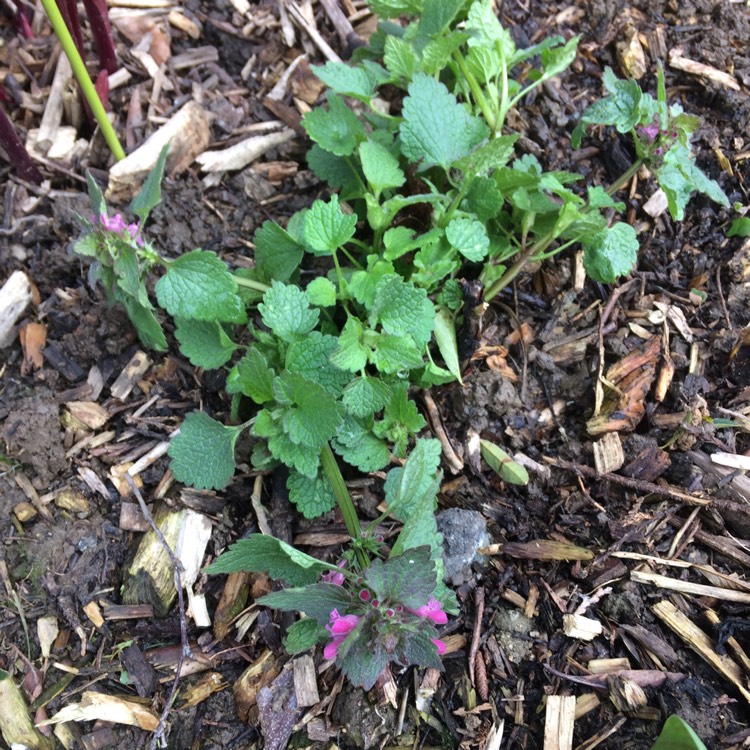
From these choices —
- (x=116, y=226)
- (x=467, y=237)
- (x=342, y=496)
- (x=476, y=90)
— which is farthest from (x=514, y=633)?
(x=476, y=90)

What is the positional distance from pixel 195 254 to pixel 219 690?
1093mm

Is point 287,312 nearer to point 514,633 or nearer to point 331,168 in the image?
point 331,168

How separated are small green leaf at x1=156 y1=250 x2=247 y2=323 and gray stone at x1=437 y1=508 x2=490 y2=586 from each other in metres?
0.79

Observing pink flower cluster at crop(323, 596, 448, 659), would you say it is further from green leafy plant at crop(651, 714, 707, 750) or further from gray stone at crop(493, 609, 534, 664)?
green leafy plant at crop(651, 714, 707, 750)

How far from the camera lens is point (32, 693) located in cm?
167

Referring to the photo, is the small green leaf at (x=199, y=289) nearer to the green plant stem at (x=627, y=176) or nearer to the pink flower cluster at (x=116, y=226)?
the pink flower cluster at (x=116, y=226)

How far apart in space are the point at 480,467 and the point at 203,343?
838mm

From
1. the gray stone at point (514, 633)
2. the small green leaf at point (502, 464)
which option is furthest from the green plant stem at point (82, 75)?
the gray stone at point (514, 633)

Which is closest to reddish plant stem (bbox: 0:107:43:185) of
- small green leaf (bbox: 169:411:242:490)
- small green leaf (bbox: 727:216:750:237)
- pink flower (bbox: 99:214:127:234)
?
pink flower (bbox: 99:214:127:234)

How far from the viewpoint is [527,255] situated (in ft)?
6.42

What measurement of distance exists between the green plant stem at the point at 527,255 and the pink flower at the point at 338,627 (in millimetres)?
1031

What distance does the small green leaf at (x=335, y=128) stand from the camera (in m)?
1.96

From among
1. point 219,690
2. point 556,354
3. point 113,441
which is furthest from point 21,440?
point 556,354

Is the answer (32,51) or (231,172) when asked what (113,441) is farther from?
(32,51)
